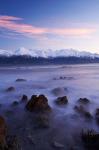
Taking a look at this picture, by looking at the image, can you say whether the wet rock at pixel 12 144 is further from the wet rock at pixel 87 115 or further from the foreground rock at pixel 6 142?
the wet rock at pixel 87 115

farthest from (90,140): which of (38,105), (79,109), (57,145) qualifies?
(79,109)

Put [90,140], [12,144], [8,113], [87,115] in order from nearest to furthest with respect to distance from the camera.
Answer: [12,144], [90,140], [87,115], [8,113]

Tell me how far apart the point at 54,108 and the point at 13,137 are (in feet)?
22.1

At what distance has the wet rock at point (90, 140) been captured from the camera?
1148 cm

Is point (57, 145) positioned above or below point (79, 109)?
below

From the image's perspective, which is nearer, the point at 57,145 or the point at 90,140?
the point at 57,145

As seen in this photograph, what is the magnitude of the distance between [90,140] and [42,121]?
3693 mm

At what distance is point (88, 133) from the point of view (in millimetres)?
12617

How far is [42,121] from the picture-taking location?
14.8m

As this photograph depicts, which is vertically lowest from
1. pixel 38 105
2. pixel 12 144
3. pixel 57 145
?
pixel 57 145

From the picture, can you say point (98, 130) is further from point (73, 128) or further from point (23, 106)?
point (23, 106)

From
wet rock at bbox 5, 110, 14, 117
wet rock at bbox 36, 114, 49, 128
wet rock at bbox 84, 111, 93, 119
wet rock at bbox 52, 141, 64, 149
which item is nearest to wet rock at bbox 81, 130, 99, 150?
wet rock at bbox 52, 141, 64, 149

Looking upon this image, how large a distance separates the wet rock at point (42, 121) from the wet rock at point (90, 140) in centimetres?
242

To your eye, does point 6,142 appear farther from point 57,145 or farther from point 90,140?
point 90,140
